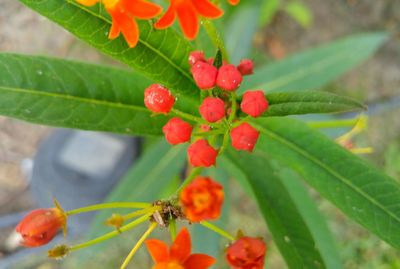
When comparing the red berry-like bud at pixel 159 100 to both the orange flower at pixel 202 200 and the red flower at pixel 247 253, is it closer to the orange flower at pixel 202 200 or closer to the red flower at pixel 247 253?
the orange flower at pixel 202 200

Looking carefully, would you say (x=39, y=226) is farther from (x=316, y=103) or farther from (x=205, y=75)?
(x=316, y=103)

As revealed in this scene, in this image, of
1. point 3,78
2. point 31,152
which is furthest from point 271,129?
point 31,152

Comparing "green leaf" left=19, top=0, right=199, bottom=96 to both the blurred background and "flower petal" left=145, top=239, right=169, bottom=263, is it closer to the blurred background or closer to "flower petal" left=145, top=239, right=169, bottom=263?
"flower petal" left=145, top=239, right=169, bottom=263

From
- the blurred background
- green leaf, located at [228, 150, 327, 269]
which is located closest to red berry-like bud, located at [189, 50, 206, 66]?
green leaf, located at [228, 150, 327, 269]

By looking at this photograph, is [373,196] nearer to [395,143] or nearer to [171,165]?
[171,165]

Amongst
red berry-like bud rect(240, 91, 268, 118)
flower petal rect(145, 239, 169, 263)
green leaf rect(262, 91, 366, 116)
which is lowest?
flower petal rect(145, 239, 169, 263)

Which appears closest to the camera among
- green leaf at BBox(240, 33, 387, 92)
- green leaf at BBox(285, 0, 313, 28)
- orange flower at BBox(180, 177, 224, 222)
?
orange flower at BBox(180, 177, 224, 222)

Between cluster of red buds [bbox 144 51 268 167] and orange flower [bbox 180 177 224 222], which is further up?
cluster of red buds [bbox 144 51 268 167]

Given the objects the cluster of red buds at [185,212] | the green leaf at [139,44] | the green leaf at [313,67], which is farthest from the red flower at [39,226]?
the green leaf at [313,67]
